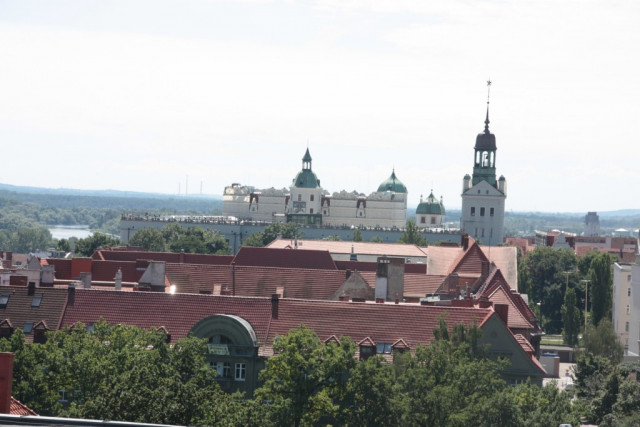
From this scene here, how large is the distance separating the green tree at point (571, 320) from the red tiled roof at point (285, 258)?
20734 mm

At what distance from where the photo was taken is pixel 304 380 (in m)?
55.2

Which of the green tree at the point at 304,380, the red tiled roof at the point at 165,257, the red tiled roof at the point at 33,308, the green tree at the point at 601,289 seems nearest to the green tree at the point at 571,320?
the green tree at the point at 601,289

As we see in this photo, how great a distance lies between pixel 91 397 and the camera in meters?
52.6

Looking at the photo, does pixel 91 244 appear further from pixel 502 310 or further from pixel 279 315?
pixel 279 315

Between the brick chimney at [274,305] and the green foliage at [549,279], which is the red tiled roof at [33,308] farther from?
the green foliage at [549,279]

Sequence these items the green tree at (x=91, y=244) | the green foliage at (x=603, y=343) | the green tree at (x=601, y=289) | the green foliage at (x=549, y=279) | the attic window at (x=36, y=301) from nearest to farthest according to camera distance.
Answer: the attic window at (x=36, y=301), the green foliage at (x=603, y=343), the green tree at (x=601, y=289), the green foliage at (x=549, y=279), the green tree at (x=91, y=244)

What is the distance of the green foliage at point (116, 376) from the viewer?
1882 inches

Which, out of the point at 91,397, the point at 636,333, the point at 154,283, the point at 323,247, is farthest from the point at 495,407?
the point at 323,247

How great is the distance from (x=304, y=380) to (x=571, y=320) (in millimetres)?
74122

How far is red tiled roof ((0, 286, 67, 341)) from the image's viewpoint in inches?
2726

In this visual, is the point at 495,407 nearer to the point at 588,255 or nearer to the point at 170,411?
the point at 170,411

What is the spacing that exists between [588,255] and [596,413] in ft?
407

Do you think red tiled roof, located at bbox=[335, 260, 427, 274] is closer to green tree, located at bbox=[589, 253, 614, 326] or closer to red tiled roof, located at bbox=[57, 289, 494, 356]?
green tree, located at bbox=[589, 253, 614, 326]

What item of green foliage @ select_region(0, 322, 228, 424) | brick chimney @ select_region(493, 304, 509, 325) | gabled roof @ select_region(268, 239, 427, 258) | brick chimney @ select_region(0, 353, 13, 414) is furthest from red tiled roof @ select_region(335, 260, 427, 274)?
brick chimney @ select_region(0, 353, 13, 414)
